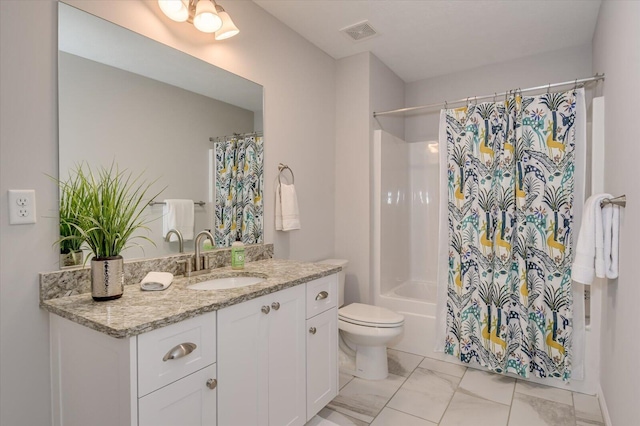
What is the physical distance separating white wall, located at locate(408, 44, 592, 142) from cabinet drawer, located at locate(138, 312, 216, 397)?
2.97 m

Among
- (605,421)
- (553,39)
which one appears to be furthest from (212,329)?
(553,39)

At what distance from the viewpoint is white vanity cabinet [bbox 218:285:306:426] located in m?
1.34

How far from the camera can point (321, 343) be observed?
187 cm

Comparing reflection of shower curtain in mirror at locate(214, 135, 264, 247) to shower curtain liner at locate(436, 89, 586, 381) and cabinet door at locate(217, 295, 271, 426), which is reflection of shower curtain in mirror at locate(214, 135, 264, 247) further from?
shower curtain liner at locate(436, 89, 586, 381)

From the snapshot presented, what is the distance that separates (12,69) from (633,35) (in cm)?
236

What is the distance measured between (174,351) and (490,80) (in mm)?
3383

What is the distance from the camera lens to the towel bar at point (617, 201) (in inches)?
61.6

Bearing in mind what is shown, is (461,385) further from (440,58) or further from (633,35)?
(440,58)

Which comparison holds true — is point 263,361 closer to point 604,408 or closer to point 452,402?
point 452,402

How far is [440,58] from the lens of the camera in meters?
3.06

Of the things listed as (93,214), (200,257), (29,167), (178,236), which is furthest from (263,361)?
(29,167)

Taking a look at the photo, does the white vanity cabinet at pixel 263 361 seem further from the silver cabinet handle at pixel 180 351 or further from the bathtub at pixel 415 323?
the bathtub at pixel 415 323

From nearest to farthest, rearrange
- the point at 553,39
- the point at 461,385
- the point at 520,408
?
the point at 520,408 < the point at 461,385 < the point at 553,39

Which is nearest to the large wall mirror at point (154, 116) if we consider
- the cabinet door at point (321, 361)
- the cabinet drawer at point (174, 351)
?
the cabinet drawer at point (174, 351)
